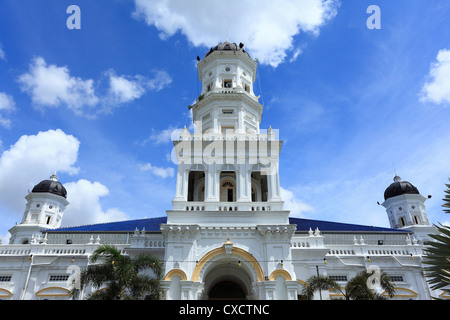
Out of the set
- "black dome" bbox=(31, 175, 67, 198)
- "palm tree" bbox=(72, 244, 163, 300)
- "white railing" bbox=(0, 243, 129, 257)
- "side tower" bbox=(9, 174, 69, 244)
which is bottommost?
"palm tree" bbox=(72, 244, 163, 300)

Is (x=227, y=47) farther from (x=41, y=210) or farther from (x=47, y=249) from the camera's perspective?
(x=41, y=210)

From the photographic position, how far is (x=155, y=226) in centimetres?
3447

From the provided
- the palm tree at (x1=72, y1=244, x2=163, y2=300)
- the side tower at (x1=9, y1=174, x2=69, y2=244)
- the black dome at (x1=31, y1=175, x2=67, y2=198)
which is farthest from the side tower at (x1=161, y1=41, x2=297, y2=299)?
the black dome at (x1=31, y1=175, x2=67, y2=198)

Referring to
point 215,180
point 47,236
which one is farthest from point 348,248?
point 47,236

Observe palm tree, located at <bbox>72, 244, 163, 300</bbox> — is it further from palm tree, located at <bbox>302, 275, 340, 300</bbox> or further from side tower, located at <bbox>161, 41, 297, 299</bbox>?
palm tree, located at <bbox>302, 275, 340, 300</bbox>

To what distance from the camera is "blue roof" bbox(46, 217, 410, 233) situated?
3370 cm

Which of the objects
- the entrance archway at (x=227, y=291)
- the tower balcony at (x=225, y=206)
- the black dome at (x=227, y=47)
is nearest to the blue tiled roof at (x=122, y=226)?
the entrance archway at (x=227, y=291)

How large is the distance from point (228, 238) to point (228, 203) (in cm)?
287

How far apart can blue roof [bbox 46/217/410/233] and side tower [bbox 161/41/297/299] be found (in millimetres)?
7446

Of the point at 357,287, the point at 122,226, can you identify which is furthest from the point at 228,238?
the point at 122,226

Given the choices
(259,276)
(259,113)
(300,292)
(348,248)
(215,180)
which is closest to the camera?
(259,276)
